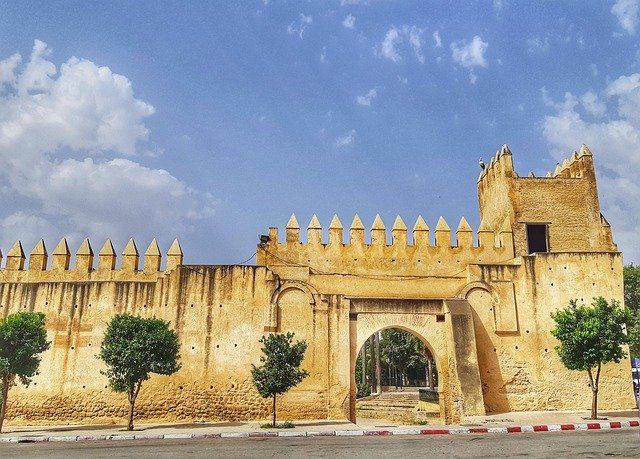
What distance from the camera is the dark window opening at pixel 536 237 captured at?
67.0 ft

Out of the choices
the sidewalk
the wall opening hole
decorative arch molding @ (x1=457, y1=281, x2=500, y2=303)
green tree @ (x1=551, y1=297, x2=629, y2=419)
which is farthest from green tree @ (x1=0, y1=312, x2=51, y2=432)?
the wall opening hole

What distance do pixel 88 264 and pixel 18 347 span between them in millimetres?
4937

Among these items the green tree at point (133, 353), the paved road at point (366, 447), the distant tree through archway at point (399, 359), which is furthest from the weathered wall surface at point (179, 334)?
the distant tree through archway at point (399, 359)

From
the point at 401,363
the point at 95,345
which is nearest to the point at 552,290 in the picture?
the point at 95,345

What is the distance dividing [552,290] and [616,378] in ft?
11.9

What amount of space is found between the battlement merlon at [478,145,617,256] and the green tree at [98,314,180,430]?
1341cm

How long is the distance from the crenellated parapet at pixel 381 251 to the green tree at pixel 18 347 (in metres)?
7.69

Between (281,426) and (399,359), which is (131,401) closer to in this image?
(281,426)

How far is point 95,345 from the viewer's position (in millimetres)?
17875

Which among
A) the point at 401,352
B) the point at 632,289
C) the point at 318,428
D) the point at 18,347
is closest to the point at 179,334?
the point at 18,347

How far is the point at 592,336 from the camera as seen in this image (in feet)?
51.1

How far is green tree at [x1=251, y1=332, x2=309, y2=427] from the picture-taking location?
1541 cm

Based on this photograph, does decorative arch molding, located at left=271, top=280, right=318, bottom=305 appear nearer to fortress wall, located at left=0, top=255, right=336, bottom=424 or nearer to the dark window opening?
fortress wall, located at left=0, top=255, right=336, bottom=424

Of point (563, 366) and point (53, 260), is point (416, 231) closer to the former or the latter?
point (563, 366)
